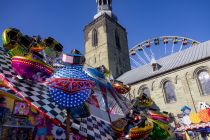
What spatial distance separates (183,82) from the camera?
60.3 feet

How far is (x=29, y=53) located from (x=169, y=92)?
16757 mm

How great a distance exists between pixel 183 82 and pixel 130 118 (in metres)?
12.5

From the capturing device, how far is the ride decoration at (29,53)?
5332mm

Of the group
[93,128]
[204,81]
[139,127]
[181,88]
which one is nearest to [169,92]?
[181,88]

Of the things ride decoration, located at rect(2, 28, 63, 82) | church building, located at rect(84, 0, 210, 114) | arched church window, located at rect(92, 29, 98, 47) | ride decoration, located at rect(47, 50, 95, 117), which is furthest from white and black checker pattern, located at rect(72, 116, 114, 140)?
arched church window, located at rect(92, 29, 98, 47)

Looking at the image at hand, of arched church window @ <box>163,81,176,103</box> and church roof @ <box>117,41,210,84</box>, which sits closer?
church roof @ <box>117,41,210,84</box>

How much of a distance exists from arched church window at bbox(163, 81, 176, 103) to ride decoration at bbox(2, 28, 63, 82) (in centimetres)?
1433

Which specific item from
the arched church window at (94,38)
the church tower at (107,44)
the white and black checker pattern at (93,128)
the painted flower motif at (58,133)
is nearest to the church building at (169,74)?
the church tower at (107,44)

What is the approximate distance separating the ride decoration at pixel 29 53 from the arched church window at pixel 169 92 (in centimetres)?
1433

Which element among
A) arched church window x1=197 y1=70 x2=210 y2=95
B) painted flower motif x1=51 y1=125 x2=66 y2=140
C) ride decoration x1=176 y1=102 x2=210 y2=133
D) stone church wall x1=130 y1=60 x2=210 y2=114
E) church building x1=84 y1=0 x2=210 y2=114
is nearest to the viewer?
painted flower motif x1=51 y1=125 x2=66 y2=140

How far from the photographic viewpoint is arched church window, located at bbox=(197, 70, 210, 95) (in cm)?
1706

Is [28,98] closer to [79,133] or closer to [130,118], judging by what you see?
[79,133]

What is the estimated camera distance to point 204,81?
686 inches

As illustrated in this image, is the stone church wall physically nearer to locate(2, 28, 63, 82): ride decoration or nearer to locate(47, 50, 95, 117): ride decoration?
locate(2, 28, 63, 82): ride decoration
